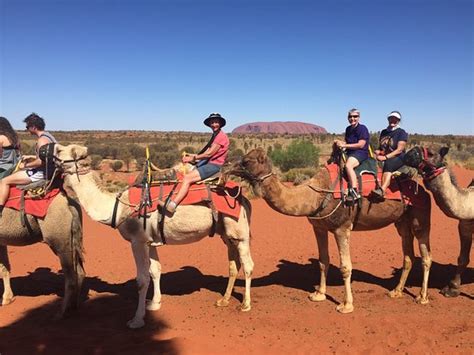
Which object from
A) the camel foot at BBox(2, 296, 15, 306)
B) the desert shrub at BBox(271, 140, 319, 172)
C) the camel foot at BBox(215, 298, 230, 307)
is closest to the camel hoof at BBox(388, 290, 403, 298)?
the camel foot at BBox(215, 298, 230, 307)

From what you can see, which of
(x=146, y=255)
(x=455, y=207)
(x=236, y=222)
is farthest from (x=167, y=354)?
(x=455, y=207)

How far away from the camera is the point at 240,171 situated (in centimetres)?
605

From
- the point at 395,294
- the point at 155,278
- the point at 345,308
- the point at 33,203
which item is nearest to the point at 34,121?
the point at 33,203

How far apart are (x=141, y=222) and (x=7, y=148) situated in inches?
114

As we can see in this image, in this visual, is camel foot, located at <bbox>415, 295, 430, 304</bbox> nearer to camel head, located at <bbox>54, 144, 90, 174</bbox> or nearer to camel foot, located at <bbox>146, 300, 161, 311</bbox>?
camel foot, located at <bbox>146, 300, 161, 311</bbox>

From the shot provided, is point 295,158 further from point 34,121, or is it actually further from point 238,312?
point 34,121

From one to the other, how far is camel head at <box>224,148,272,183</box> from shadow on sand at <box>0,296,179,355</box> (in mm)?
2671

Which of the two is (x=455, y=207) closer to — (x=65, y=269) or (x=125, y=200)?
(x=125, y=200)

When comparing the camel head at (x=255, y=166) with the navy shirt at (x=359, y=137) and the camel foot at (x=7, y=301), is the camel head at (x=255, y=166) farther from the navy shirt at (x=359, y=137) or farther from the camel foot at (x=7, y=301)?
the camel foot at (x=7, y=301)

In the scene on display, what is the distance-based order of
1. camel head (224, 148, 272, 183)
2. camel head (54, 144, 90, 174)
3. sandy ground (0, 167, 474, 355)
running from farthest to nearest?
camel head (224, 148, 272, 183)
camel head (54, 144, 90, 174)
sandy ground (0, 167, 474, 355)

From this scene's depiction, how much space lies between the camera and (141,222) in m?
6.02

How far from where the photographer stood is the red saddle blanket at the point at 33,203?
613cm

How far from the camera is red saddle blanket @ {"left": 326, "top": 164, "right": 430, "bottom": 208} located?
21.4 feet

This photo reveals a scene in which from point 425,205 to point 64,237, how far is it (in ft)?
20.7
